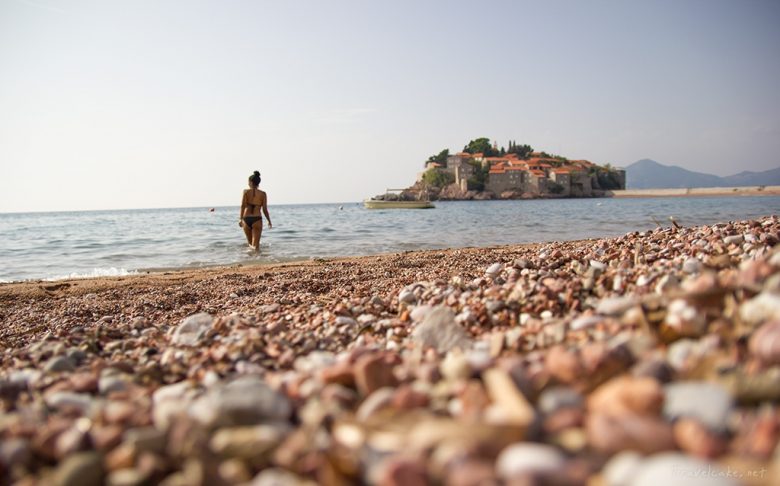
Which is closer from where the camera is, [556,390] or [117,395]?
[556,390]

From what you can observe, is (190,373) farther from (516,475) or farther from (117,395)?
(516,475)

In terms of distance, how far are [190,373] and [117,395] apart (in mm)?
450

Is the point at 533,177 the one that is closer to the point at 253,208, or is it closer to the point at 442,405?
the point at 253,208

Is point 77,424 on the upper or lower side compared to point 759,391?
lower

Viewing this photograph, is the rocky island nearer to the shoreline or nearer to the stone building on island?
the stone building on island

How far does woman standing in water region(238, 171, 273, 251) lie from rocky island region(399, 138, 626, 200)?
77.1 meters

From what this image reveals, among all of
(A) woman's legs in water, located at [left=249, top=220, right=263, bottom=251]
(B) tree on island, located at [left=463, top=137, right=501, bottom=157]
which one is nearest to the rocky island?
(B) tree on island, located at [left=463, top=137, right=501, bottom=157]

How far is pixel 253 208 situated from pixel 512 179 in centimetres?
9510

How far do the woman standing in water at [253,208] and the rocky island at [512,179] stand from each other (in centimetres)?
7708

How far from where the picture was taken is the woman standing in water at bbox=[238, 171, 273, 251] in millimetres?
10641

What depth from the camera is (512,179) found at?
3937 inches

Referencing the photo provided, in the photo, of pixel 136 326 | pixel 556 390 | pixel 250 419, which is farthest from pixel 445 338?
pixel 136 326

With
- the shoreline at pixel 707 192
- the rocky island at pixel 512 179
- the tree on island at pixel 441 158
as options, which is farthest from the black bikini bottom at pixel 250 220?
the tree on island at pixel 441 158

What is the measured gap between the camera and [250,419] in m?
1.28
